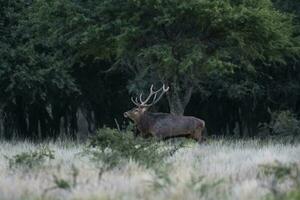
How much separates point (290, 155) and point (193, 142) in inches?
159

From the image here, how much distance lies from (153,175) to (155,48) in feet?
35.3

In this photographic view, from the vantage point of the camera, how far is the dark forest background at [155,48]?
22.4 meters

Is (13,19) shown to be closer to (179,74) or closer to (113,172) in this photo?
(179,74)

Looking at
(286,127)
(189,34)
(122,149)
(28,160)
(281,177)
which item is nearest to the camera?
(281,177)

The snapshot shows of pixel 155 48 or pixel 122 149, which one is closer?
pixel 122 149

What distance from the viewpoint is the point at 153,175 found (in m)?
12.0

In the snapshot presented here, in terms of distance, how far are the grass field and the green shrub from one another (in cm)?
21

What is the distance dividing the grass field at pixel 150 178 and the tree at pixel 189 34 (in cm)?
649

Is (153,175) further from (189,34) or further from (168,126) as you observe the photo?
(189,34)

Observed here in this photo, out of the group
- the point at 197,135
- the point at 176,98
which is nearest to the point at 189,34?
the point at 176,98

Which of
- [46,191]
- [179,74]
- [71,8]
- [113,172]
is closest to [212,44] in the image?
[179,74]

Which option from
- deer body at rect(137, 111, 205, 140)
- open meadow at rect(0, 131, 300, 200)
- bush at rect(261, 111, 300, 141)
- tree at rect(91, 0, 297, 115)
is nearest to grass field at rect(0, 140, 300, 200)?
open meadow at rect(0, 131, 300, 200)

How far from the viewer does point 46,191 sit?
10039 millimetres

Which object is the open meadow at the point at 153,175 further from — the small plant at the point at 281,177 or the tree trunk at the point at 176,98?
the tree trunk at the point at 176,98
